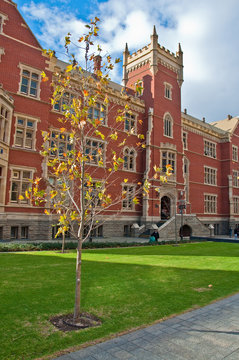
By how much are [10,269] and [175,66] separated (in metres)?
31.7

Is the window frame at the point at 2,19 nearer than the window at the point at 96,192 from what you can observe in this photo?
No

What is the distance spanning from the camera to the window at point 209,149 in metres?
39.1

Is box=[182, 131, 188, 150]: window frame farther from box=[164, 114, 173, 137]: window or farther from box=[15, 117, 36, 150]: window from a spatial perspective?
box=[15, 117, 36, 150]: window

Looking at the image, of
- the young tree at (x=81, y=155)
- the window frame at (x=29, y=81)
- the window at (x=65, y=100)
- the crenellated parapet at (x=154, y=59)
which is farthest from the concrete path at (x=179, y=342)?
the crenellated parapet at (x=154, y=59)

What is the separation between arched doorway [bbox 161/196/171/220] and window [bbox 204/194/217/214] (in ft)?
29.0

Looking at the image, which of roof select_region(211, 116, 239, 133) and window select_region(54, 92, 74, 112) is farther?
roof select_region(211, 116, 239, 133)

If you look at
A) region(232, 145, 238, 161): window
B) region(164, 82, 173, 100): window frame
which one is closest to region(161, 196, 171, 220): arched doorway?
region(164, 82, 173, 100): window frame

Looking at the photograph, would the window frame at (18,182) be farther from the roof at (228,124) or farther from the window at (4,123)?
the roof at (228,124)

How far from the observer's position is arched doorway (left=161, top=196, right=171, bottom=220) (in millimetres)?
30953

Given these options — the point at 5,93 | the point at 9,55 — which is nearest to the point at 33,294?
the point at 5,93

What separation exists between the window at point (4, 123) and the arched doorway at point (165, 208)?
1855cm

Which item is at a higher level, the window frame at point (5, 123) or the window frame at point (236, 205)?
the window frame at point (5, 123)

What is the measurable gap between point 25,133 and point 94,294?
16.3m

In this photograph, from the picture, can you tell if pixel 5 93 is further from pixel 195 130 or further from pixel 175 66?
pixel 195 130
